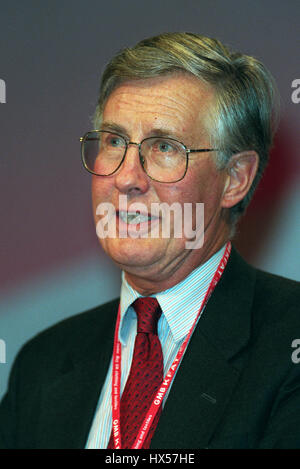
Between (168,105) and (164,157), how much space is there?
17 centimetres

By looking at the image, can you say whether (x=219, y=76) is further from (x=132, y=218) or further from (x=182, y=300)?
(x=182, y=300)

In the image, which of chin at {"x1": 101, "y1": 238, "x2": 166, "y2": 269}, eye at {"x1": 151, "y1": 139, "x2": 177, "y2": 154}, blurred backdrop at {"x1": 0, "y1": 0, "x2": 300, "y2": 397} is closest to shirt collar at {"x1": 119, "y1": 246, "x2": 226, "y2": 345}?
chin at {"x1": 101, "y1": 238, "x2": 166, "y2": 269}

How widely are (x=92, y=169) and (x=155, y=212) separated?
0.32 metres

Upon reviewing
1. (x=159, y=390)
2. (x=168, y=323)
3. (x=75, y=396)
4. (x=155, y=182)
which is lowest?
(x=75, y=396)

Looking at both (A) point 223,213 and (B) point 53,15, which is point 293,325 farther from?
(B) point 53,15

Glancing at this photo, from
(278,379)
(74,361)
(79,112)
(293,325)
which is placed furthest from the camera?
(79,112)

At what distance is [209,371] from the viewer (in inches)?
80.1

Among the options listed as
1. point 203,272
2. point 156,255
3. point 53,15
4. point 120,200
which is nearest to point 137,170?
point 120,200

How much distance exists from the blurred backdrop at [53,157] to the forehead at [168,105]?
27.6 inches

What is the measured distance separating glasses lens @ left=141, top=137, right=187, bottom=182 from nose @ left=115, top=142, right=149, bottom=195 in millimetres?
23

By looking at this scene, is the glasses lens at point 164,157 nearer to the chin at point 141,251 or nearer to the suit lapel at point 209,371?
the chin at point 141,251

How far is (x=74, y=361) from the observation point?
8.04 feet

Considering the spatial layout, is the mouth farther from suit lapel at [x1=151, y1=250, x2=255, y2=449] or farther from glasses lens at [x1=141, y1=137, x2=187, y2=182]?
suit lapel at [x1=151, y1=250, x2=255, y2=449]

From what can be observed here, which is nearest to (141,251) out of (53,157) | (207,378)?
(207,378)
